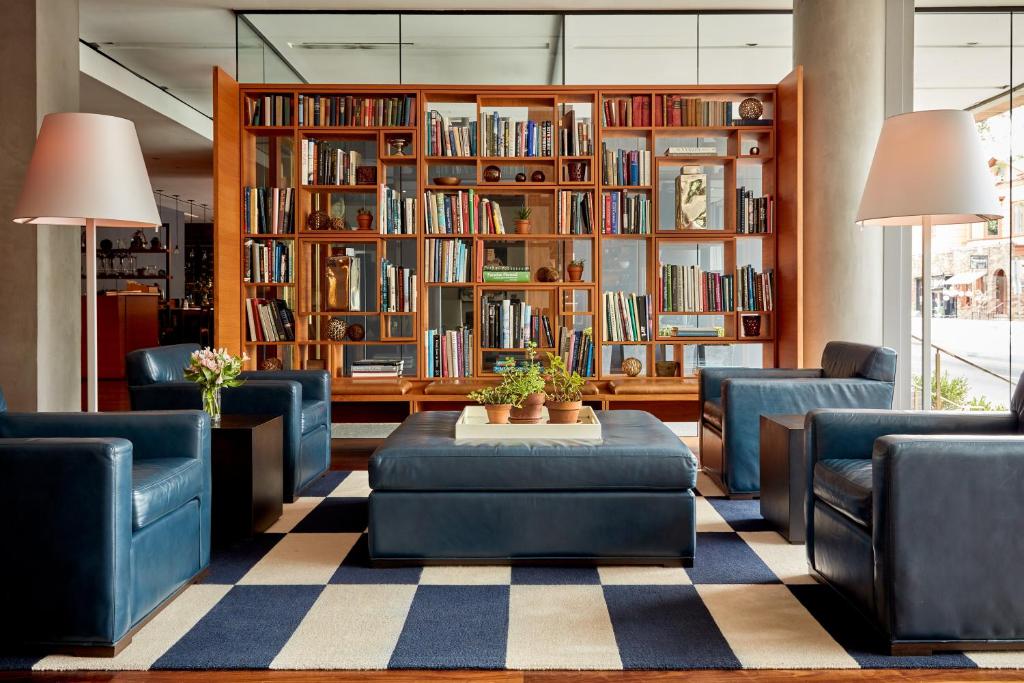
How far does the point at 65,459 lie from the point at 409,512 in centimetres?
121

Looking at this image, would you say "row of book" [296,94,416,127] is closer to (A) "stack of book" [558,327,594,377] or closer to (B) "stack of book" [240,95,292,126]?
(B) "stack of book" [240,95,292,126]

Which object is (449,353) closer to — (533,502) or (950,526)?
(533,502)

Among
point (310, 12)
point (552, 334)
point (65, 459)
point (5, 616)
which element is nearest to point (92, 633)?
point (5, 616)

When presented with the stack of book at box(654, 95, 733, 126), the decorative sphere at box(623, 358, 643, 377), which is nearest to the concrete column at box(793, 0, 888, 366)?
the stack of book at box(654, 95, 733, 126)

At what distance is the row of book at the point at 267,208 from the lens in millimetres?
5988

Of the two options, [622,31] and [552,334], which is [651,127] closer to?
[622,31]

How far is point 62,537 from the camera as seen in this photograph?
226 centimetres

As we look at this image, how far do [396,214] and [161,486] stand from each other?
12.2 ft

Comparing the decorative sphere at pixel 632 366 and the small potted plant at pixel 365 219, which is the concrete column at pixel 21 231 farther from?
the decorative sphere at pixel 632 366

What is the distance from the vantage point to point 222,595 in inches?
110

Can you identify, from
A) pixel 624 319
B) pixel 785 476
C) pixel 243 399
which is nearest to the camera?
pixel 785 476

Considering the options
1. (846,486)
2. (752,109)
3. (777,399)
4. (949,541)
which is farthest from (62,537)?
(752,109)

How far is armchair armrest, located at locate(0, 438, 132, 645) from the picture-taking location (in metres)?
2.24

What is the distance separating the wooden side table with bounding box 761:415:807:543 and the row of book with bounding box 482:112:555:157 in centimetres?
304
